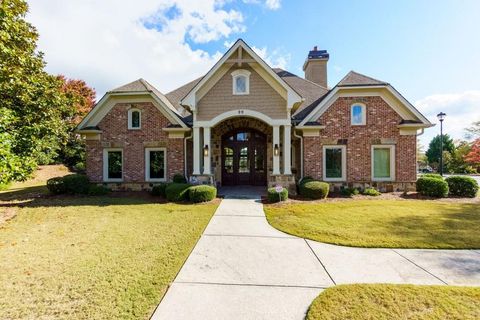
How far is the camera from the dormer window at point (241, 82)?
11.7 meters

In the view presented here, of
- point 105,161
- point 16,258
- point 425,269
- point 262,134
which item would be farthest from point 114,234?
point 262,134

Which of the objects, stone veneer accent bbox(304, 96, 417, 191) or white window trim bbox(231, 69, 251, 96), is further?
stone veneer accent bbox(304, 96, 417, 191)

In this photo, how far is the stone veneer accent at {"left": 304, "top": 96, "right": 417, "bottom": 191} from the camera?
485 inches

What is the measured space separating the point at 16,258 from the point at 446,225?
409 inches

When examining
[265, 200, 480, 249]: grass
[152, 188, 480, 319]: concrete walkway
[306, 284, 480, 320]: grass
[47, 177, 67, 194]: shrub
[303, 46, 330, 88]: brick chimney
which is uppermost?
[303, 46, 330, 88]: brick chimney

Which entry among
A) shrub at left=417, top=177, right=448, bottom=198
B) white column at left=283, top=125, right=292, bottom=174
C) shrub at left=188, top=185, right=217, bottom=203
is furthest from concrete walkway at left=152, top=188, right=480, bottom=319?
shrub at left=417, top=177, right=448, bottom=198

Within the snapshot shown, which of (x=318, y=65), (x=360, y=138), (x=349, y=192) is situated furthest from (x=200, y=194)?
(x=318, y=65)

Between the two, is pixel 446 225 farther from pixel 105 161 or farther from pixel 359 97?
pixel 105 161

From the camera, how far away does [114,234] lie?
19.7 feet

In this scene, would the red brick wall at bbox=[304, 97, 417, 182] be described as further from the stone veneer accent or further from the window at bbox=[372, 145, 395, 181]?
the window at bbox=[372, 145, 395, 181]

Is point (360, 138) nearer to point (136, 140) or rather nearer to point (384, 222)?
point (384, 222)

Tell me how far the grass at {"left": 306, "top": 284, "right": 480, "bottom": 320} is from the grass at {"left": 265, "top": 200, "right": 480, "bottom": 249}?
193 centimetres

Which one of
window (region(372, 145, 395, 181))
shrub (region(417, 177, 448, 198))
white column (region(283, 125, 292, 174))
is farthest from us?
window (region(372, 145, 395, 181))

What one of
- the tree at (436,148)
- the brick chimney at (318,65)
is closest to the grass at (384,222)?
the brick chimney at (318,65)
